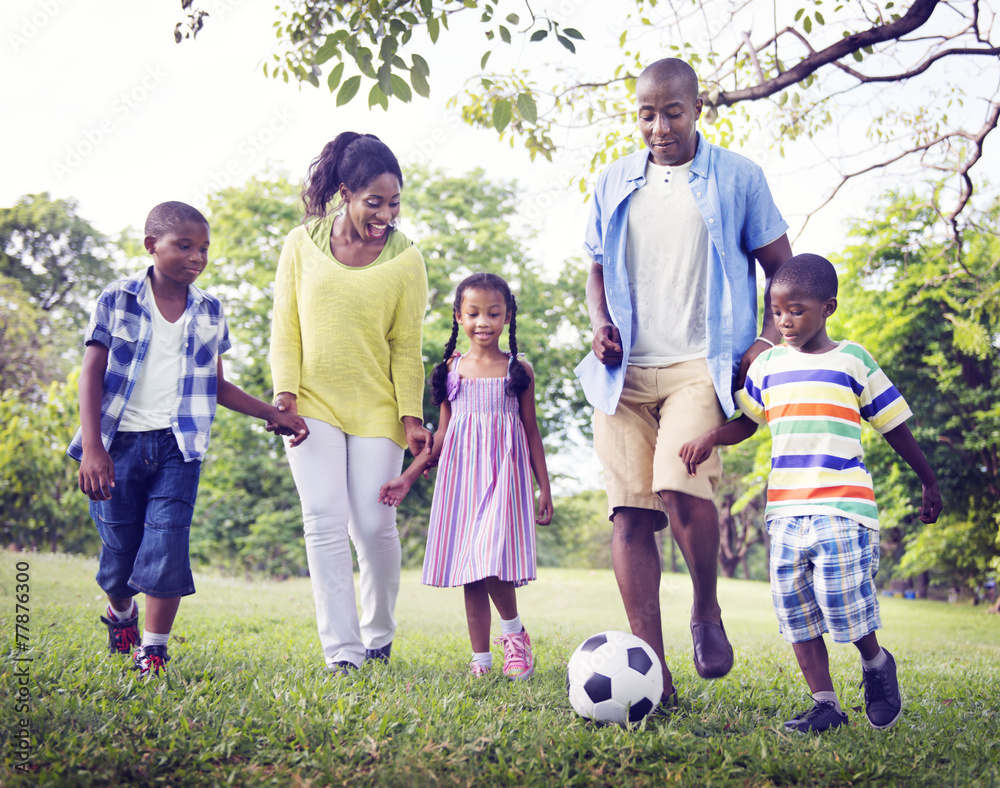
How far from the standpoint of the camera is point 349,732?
2793 mm

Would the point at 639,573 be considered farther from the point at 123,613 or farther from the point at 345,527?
the point at 123,613

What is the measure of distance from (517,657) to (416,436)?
1239 mm

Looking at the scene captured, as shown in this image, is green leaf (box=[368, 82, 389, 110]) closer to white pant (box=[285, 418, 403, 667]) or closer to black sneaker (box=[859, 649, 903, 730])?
white pant (box=[285, 418, 403, 667])

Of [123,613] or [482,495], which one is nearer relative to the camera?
[123,613]

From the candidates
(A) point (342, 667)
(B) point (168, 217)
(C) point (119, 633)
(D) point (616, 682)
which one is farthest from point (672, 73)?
(C) point (119, 633)

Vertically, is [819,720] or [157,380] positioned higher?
[157,380]

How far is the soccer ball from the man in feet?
0.92

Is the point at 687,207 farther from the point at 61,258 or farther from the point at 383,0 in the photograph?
the point at 61,258

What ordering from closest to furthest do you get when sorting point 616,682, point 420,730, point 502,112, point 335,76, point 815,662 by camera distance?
point 420,730 < point 616,682 < point 815,662 < point 335,76 < point 502,112

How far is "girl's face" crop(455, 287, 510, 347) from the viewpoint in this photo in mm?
4254

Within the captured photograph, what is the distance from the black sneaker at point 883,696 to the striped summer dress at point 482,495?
63.1 inches

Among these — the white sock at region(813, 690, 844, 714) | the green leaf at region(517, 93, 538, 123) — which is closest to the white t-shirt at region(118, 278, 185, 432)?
the green leaf at region(517, 93, 538, 123)

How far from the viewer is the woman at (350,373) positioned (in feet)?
12.9

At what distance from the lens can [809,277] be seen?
3.18 meters
